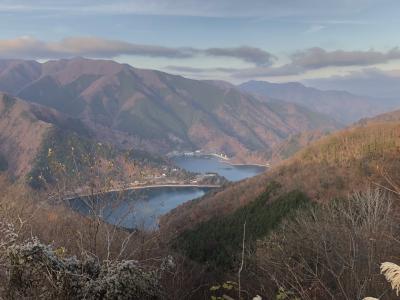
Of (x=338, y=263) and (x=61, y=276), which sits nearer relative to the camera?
(x=61, y=276)

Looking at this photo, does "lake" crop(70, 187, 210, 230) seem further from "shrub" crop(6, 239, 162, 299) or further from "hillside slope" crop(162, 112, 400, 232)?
"hillside slope" crop(162, 112, 400, 232)

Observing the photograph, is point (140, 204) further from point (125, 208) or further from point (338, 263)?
point (338, 263)

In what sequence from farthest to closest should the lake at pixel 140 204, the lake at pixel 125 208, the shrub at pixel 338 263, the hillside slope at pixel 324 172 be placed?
the hillside slope at pixel 324 172 → the shrub at pixel 338 263 → the lake at pixel 140 204 → the lake at pixel 125 208

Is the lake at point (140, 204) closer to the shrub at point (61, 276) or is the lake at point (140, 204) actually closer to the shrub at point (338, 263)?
the shrub at point (61, 276)

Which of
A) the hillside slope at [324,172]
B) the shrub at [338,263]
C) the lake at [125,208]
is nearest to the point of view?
the lake at [125,208]

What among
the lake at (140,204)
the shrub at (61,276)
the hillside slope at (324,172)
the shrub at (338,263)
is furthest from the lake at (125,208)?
the hillside slope at (324,172)

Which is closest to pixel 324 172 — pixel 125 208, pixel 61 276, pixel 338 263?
pixel 338 263

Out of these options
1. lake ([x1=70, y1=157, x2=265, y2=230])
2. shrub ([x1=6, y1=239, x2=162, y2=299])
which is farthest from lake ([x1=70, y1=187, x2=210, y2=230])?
shrub ([x1=6, y1=239, x2=162, y2=299])

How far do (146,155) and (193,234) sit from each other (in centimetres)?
12613

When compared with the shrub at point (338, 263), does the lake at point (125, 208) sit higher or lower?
higher

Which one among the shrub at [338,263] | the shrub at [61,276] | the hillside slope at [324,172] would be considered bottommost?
the hillside slope at [324,172]

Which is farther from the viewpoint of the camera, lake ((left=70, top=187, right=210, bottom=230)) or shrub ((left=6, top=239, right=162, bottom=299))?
lake ((left=70, top=187, right=210, bottom=230))

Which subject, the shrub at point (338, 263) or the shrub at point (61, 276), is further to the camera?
the shrub at point (338, 263)

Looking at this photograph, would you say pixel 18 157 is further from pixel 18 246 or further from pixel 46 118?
pixel 18 246
